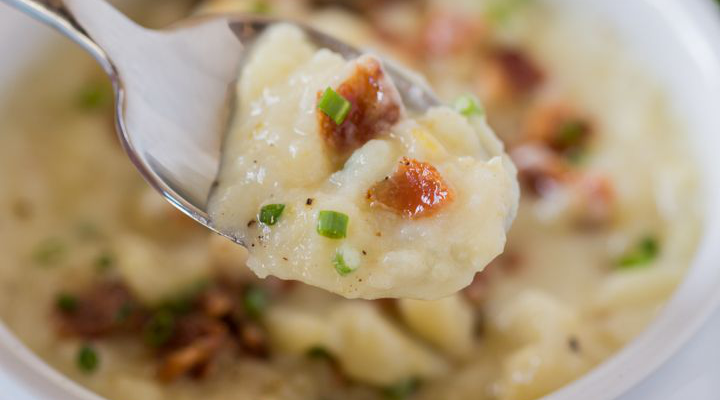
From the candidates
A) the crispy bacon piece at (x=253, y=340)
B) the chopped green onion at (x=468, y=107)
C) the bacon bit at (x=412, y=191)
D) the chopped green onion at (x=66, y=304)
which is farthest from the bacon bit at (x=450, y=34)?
the chopped green onion at (x=66, y=304)

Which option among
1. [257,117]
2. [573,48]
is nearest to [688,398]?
[257,117]

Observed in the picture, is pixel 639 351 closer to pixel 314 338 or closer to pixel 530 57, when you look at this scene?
pixel 314 338

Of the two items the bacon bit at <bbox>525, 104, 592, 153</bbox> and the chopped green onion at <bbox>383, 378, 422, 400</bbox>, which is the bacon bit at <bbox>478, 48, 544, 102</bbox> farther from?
the chopped green onion at <bbox>383, 378, 422, 400</bbox>

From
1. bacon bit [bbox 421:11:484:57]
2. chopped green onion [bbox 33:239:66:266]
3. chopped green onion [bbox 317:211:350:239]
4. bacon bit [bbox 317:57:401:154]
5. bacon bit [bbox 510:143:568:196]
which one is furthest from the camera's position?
bacon bit [bbox 421:11:484:57]

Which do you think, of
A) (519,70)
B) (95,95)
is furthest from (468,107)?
(95,95)

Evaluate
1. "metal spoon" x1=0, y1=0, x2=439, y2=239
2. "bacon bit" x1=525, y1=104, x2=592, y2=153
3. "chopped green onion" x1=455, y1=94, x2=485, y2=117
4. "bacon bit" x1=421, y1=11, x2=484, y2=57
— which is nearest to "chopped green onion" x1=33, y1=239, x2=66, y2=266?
"metal spoon" x1=0, y1=0, x2=439, y2=239

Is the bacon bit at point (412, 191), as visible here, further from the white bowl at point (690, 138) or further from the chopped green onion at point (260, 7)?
the chopped green onion at point (260, 7)
